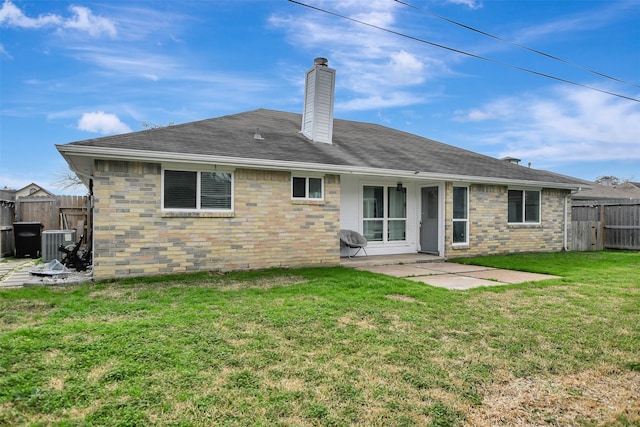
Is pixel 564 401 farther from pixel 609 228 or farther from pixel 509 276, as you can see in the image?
pixel 609 228

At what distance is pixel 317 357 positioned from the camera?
405 cm

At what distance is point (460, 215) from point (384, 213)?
2.38 meters

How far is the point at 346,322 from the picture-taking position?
5289 mm

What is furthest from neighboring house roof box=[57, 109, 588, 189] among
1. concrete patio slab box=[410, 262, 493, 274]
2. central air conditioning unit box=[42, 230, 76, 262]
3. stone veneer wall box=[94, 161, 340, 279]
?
central air conditioning unit box=[42, 230, 76, 262]

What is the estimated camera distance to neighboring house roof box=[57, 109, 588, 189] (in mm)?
8484

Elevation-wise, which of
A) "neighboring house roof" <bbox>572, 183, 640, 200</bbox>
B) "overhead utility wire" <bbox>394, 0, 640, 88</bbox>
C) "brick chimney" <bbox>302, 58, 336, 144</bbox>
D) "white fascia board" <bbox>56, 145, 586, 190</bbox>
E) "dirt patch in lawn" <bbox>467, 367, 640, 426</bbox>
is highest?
"overhead utility wire" <bbox>394, 0, 640, 88</bbox>

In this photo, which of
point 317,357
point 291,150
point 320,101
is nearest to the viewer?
point 317,357

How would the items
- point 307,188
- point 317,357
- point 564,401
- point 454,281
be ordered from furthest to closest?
point 307,188 → point 454,281 → point 317,357 → point 564,401

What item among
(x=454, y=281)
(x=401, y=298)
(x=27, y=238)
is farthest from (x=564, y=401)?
(x=27, y=238)

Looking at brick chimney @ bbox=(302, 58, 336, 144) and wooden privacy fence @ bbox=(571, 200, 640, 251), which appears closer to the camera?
brick chimney @ bbox=(302, 58, 336, 144)

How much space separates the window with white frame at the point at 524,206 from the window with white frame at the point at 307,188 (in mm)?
7230

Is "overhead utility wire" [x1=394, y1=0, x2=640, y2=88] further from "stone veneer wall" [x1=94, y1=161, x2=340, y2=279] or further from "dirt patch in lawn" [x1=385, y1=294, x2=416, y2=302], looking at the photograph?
"dirt patch in lawn" [x1=385, y1=294, x2=416, y2=302]

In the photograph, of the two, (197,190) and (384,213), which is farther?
(384,213)

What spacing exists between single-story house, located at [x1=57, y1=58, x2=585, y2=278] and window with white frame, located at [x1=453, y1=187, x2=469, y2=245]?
1.8 inches
